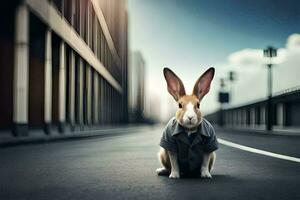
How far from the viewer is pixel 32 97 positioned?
38312 mm

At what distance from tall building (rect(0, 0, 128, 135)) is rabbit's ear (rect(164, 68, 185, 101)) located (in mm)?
20997

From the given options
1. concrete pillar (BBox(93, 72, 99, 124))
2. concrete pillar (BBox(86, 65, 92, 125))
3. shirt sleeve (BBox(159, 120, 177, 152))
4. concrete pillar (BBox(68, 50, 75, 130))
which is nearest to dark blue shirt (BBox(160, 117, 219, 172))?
shirt sleeve (BBox(159, 120, 177, 152))

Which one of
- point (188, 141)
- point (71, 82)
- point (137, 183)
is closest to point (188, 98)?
point (188, 141)

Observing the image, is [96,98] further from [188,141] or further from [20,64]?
[188,141]

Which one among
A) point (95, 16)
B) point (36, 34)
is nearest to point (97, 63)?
point (95, 16)

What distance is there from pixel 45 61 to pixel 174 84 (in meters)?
27.8

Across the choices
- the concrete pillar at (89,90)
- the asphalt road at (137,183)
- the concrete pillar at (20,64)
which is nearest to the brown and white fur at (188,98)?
the asphalt road at (137,183)

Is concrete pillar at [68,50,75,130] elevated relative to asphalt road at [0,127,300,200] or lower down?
elevated

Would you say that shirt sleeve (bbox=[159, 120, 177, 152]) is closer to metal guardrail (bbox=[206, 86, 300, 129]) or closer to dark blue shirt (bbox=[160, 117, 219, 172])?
dark blue shirt (bbox=[160, 117, 219, 172])

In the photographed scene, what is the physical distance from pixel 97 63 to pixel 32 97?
24358mm

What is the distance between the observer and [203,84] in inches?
253

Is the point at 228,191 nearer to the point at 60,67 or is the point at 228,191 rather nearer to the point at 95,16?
the point at 60,67

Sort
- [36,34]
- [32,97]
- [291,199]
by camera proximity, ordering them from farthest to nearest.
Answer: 1. [32,97]
2. [36,34]
3. [291,199]

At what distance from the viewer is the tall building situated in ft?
88.4
